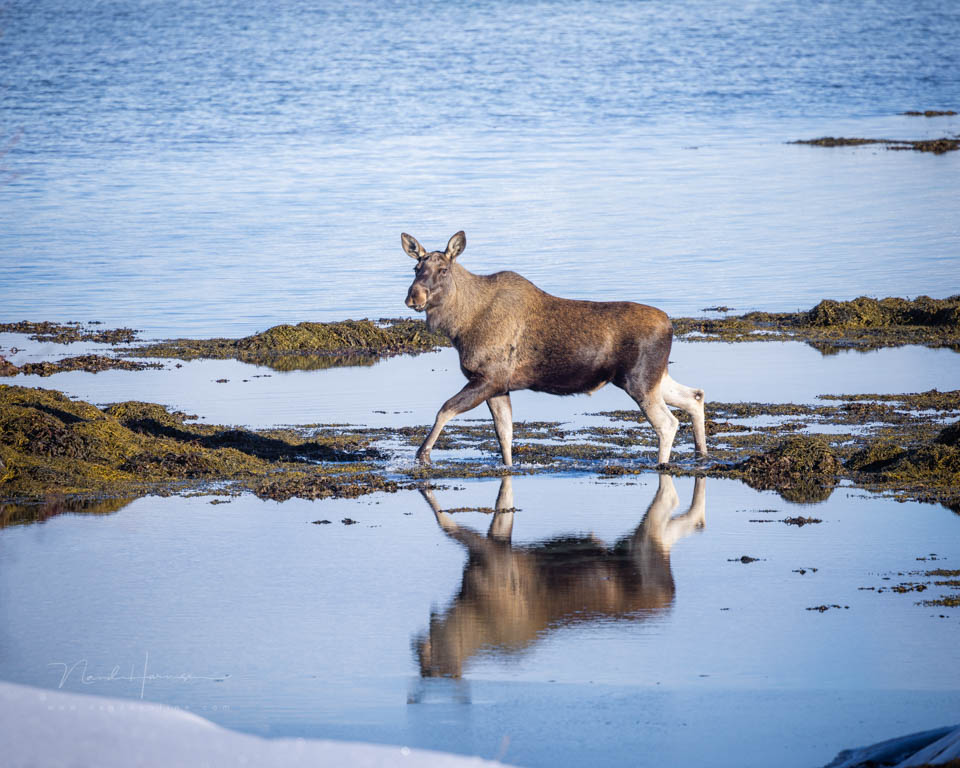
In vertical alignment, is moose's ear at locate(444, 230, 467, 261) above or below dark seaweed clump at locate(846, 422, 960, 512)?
above

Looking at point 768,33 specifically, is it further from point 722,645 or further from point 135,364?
point 722,645

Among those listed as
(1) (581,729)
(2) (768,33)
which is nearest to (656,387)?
(1) (581,729)

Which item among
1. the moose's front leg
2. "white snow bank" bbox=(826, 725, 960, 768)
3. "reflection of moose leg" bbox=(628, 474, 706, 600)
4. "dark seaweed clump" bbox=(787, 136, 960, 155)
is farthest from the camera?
"dark seaweed clump" bbox=(787, 136, 960, 155)

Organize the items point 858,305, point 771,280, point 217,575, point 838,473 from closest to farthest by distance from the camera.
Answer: point 217,575 < point 838,473 < point 858,305 < point 771,280

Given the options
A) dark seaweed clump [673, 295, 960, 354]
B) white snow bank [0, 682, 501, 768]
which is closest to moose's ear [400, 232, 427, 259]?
white snow bank [0, 682, 501, 768]

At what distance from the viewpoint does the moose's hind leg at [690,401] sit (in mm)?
14172

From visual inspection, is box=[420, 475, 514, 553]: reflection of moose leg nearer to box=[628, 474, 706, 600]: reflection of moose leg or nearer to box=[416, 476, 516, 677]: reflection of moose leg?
box=[416, 476, 516, 677]: reflection of moose leg

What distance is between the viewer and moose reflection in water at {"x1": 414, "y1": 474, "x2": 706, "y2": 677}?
8977 millimetres

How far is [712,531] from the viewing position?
11.5 metres

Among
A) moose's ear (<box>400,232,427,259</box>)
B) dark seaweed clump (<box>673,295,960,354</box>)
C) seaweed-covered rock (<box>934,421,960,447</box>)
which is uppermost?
moose's ear (<box>400,232,427,259</box>)

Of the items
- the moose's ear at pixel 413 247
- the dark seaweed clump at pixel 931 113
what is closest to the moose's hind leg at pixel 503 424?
the moose's ear at pixel 413 247

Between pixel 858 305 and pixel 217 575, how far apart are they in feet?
45.7

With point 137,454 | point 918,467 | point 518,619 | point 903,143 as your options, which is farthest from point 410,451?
point 903,143

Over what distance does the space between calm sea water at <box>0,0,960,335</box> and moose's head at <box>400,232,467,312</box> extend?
6.59m
